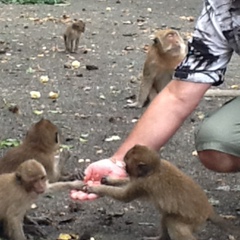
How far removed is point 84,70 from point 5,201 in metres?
5.21

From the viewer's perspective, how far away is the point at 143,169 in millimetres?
4012

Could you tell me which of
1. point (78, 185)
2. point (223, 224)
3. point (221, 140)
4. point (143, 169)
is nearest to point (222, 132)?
point (221, 140)

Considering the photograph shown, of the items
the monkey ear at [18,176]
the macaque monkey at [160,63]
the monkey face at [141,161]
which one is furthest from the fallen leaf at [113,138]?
the monkey face at [141,161]

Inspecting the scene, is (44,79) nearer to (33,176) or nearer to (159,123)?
(159,123)

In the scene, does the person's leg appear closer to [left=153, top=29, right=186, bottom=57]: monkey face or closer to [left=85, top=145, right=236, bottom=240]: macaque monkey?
[left=85, top=145, right=236, bottom=240]: macaque monkey

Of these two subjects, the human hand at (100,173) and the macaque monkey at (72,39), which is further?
the macaque monkey at (72,39)

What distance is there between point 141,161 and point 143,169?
0.05 metres

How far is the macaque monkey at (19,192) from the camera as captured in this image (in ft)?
13.7

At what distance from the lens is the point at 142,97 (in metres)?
7.68

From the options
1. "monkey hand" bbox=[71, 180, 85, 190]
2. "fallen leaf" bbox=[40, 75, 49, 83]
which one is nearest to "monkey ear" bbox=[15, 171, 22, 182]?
"monkey hand" bbox=[71, 180, 85, 190]

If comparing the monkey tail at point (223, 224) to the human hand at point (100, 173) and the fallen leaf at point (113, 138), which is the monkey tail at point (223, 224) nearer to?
the human hand at point (100, 173)

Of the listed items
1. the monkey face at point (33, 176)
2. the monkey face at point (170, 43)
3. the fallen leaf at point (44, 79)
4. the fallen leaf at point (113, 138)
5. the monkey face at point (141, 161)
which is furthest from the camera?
the fallen leaf at point (44, 79)

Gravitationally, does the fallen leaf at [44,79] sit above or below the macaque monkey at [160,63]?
below

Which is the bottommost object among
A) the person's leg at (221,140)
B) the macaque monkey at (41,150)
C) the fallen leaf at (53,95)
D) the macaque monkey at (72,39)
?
the macaque monkey at (72,39)
